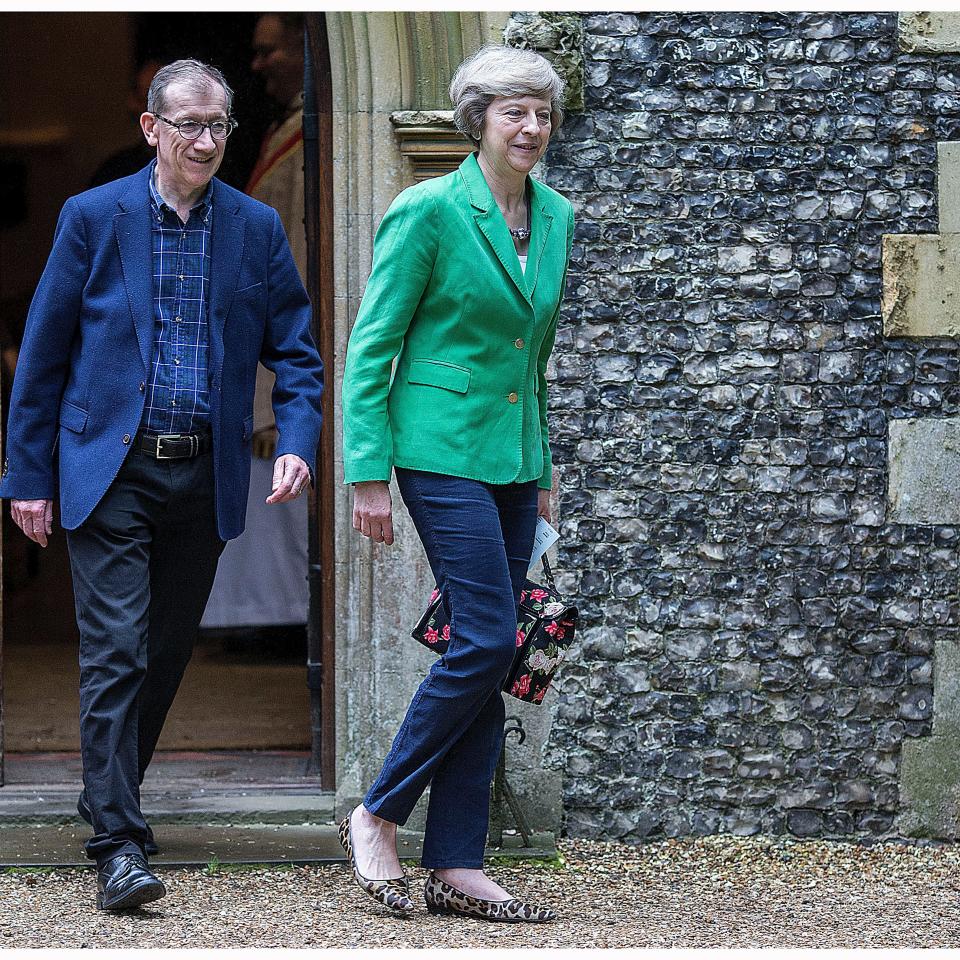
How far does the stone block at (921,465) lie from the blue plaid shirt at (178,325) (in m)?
2.00

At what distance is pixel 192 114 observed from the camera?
375cm

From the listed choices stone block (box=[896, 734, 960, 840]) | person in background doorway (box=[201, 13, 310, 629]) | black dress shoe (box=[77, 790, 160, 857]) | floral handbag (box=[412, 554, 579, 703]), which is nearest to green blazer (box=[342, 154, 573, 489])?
floral handbag (box=[412, 554, 579, 703])

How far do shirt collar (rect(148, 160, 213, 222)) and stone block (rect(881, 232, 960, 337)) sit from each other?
Answer: 1939 mm

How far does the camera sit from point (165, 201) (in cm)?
388

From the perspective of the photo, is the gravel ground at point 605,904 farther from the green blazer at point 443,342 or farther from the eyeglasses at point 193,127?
the eyeglasses at point 193,127

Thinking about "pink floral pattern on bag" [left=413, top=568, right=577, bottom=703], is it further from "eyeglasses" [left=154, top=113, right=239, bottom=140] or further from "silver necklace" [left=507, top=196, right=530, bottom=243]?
"eyeglasses" [left=154, top=113, right=239, bottom=140]

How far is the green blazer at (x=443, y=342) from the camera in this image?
3.51m

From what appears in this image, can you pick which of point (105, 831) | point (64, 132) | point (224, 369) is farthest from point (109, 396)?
point (64, 132)

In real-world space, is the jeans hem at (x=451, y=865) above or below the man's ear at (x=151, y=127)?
below

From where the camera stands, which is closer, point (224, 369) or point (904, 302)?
point (224, 369)

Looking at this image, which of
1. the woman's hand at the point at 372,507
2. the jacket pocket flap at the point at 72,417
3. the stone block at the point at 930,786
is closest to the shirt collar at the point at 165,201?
the jacket pocket flap at the point at 72,417

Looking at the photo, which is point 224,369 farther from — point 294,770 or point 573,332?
point 294,770

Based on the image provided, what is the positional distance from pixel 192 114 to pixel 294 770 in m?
2.18

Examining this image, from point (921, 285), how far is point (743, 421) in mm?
641
